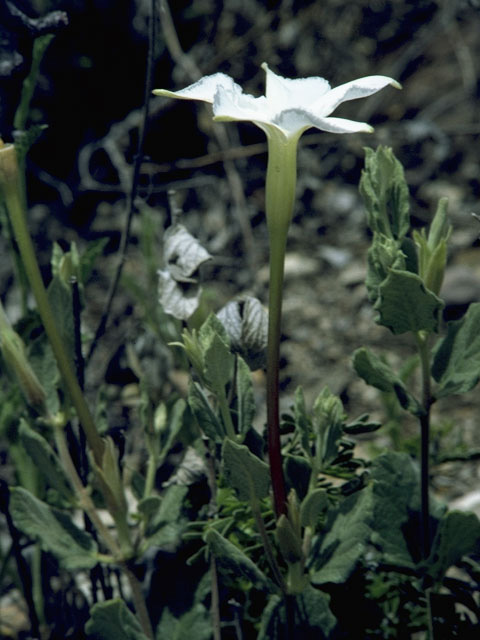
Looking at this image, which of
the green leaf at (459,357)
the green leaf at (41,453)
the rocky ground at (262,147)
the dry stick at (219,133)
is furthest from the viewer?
the rocky ground at (262,147)

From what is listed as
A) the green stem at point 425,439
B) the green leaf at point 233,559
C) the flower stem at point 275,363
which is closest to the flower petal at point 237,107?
the flower stem at point 275,363

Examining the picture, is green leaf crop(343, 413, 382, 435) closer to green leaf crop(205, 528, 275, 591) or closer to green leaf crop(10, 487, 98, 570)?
green leaf crop(205, 528, 275, 591)

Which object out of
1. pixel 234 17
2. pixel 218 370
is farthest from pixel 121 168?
pixel 218 370

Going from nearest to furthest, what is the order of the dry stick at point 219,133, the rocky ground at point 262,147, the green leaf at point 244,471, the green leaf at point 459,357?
the green leaf at point 244,471, the green leaf at point 459,357, the dry stick at point 219,133, the rocky ground at point 262,147

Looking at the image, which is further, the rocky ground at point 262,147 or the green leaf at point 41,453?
the rocky ground at point 262,147

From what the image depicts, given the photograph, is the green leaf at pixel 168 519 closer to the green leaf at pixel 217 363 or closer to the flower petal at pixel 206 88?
the green leaf at pixel 217 363

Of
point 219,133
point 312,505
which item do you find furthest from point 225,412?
point 219,133

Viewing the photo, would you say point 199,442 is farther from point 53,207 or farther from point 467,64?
point 467,64
